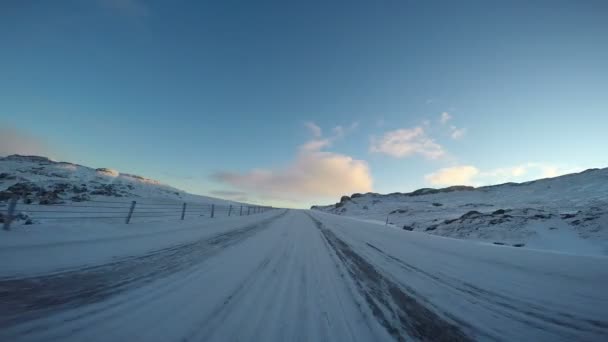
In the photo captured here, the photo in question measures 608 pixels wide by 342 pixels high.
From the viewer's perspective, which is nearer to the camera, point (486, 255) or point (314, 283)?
point (314, 283)

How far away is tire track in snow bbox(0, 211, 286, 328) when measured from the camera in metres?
2.22

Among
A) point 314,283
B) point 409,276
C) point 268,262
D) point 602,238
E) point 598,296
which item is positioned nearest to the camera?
point 598,296

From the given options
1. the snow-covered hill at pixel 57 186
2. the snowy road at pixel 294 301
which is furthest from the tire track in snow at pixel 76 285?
the snow-covered hill at pixel 57 186

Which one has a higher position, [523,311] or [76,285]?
[76,285]

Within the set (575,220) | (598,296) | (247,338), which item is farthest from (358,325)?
(575,220)

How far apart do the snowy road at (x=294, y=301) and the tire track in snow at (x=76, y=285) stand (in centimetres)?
1

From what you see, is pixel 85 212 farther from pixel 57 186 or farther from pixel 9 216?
pixel 57 186

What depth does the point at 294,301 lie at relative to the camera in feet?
9.36

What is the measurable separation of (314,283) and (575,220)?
14787 mm

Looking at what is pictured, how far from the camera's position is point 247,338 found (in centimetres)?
194

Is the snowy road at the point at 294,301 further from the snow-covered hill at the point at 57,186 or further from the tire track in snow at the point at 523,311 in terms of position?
the snow-covered hill at the point at 57,186

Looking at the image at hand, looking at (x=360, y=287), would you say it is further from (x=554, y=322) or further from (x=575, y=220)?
(x=575, y=220)

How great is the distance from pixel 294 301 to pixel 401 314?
132cm

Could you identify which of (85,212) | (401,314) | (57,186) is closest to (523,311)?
(401,314)
